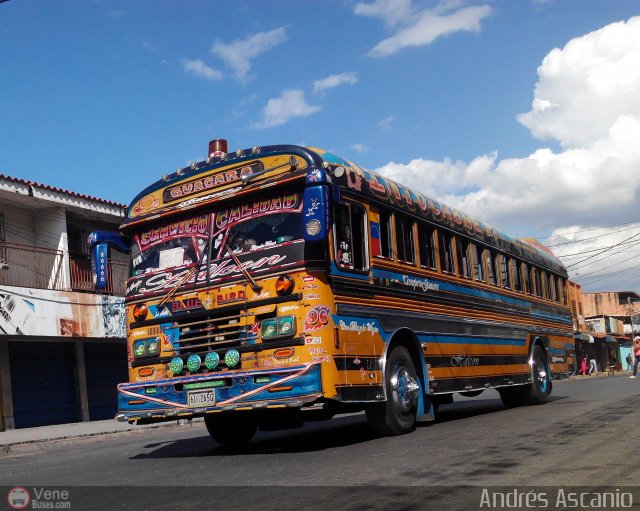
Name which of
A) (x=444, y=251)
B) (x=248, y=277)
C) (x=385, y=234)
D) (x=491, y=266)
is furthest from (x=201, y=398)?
(x=491, y=266)

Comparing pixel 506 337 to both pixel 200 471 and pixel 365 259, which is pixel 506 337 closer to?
pixel 365 259

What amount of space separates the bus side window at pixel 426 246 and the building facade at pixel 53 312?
10.5 metres

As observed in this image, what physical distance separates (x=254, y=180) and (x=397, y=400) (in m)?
3.11

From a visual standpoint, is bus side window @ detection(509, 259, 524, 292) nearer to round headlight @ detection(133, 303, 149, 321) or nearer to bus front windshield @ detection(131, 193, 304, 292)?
bus front windshield @ detection(131, 193, 304, 292)

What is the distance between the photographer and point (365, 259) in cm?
874

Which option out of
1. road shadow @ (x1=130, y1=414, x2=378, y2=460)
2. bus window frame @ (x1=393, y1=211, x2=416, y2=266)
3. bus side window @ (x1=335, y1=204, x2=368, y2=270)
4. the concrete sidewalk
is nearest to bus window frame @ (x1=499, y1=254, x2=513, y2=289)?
road shadow @ (x1=130, y1=414, x2=378, y2=460)

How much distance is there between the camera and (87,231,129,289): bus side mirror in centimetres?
923

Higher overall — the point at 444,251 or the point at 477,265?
the point at 444,251

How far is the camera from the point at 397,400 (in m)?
9.02

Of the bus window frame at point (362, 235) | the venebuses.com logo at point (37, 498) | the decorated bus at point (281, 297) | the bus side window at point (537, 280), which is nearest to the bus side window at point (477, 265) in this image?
the decorated bus at point (281, 297)

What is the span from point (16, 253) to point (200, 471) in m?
14.4

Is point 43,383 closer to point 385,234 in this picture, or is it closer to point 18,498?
point 385,234

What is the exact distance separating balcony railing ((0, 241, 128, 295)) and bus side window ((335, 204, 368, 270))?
11697mm

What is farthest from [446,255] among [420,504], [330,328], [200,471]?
[420,504]
